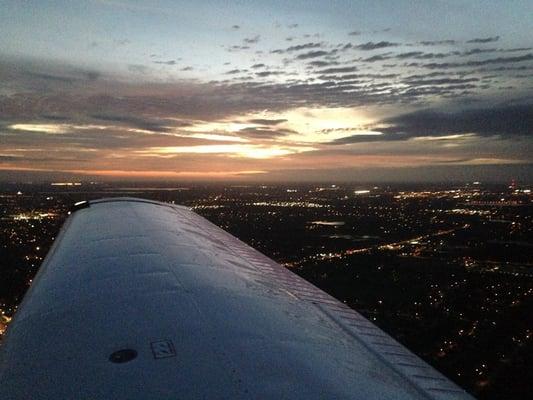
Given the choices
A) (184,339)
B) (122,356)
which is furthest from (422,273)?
(122,356)

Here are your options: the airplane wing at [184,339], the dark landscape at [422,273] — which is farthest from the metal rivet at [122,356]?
the dark landscape at [422,273]

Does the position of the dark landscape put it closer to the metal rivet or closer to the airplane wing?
the airplane wing

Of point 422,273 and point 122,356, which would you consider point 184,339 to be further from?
point 422,273

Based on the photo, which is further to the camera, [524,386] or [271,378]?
[524,386]

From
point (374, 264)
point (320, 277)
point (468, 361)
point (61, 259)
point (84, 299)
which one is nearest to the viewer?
point (84, 299)

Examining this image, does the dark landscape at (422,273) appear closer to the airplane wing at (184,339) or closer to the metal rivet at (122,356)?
the airplane wing at (184,339)

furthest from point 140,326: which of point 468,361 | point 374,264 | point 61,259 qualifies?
point 374,264

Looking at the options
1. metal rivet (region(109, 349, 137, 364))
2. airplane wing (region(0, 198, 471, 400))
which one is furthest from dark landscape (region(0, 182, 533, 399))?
metal rivet (region(109, 349, 137, 364))

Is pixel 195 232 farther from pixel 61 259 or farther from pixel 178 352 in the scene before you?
pixel 178 352
